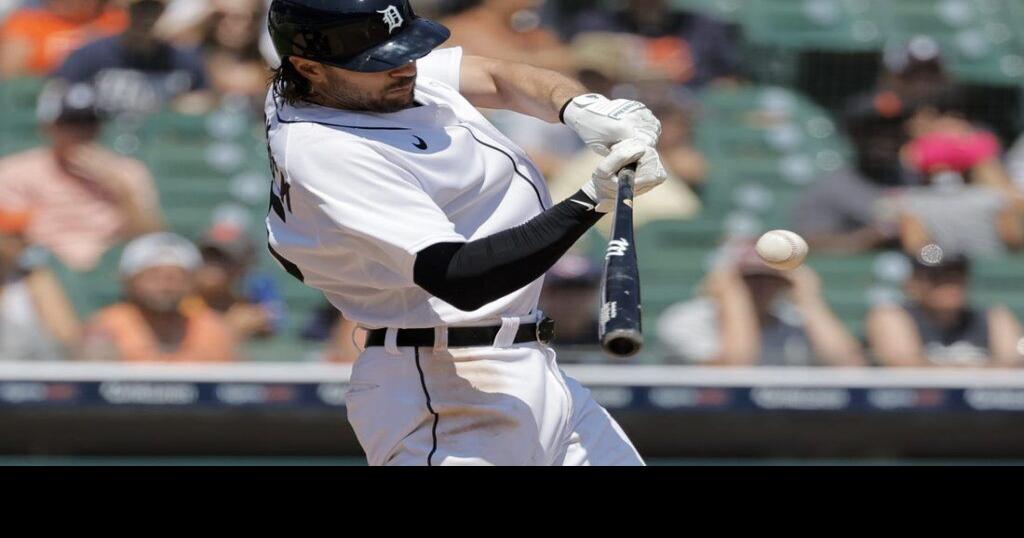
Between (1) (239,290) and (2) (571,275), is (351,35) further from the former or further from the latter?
(1) (239,290)

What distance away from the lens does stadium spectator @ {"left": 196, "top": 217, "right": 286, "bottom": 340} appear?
6.62 meters

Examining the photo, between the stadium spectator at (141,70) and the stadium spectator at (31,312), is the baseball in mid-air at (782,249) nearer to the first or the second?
the stadium spectator at (31,312)

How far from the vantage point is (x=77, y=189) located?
6.82m

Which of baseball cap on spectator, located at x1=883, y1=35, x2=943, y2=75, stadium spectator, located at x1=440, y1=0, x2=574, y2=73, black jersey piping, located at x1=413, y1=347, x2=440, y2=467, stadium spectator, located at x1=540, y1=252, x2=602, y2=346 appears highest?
black jersey piping, located at x1=413, y1=347, x2=440, y2=467

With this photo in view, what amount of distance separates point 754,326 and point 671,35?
174cm

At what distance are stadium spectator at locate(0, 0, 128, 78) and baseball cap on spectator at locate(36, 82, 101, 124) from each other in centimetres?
22

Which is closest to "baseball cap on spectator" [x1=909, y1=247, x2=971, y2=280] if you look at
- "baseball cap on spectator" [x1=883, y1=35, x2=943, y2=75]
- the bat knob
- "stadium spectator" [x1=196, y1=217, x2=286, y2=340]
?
"baseball cap on spectator" [x1=883, y1=35, x2=943, y2=75]

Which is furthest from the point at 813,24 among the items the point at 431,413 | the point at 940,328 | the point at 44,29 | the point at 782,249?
the point at 431,413

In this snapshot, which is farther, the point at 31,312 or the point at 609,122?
the point at 31,312

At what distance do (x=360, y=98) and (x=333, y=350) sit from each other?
12.3 feet

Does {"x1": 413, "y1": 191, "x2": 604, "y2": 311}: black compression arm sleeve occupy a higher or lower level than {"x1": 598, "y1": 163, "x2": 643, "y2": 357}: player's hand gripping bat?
lower

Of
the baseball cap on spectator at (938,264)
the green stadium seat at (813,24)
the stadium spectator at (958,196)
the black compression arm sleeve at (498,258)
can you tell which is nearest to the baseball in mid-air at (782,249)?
the black compression arm sleeve at (498,258)

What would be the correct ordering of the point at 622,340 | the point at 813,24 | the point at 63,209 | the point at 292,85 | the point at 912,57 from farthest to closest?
the point at 813,24, the point at 912,57, the point at 63,209, the point at 292,85, the point at 622,340

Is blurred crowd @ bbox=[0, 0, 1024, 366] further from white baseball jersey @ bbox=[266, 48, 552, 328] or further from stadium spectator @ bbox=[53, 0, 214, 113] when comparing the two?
white baseball jersey @ bbox=[266, 48, 552, 328]
